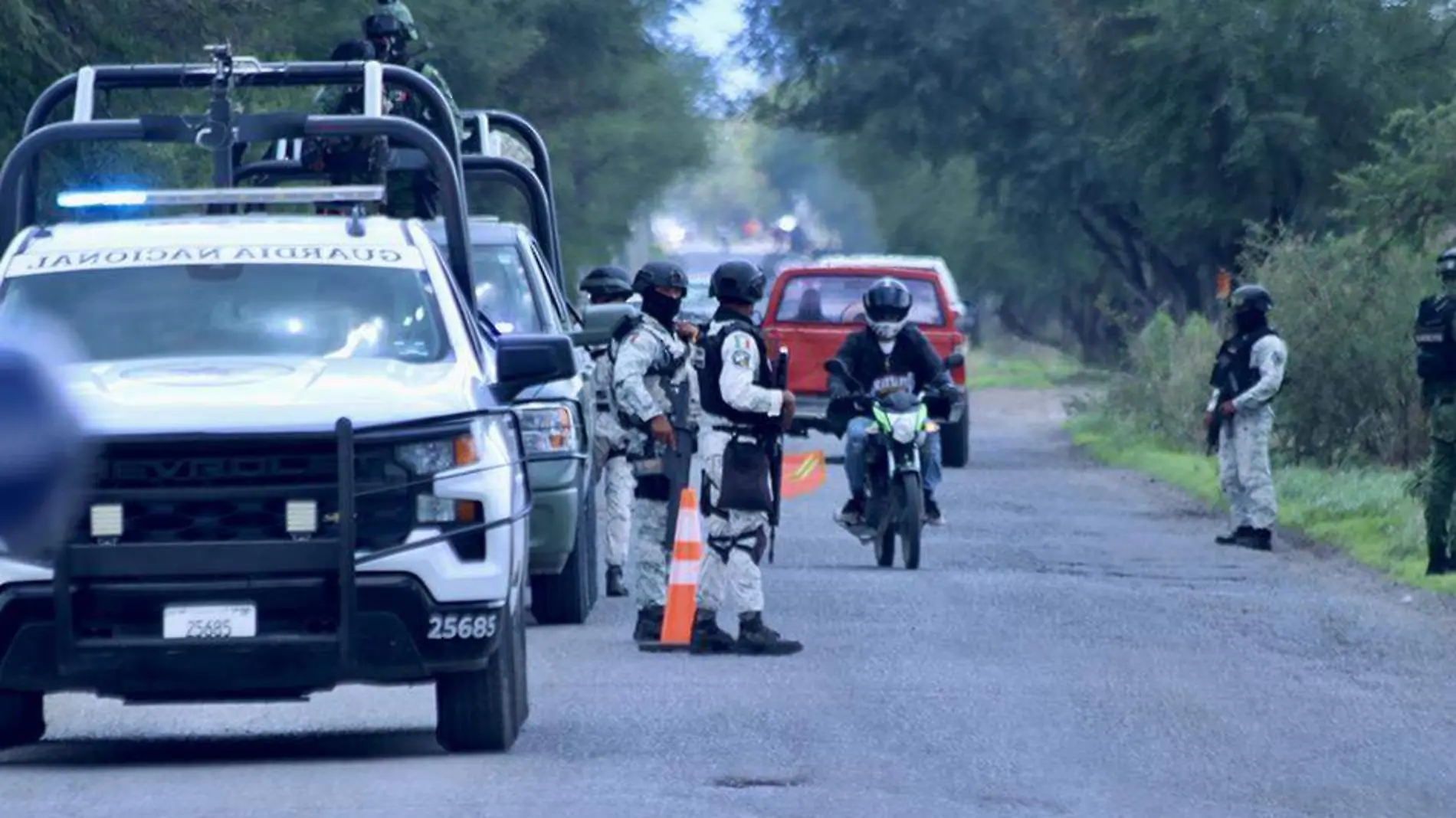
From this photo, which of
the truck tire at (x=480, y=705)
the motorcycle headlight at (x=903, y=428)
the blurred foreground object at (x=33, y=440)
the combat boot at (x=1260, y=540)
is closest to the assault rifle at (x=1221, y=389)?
the combat boot at (x=1260, y=540)

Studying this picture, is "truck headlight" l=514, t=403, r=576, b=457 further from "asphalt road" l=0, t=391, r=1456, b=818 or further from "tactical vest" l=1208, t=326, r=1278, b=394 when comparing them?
"tactical vest" l=1208, t=326, r=1278, b=394

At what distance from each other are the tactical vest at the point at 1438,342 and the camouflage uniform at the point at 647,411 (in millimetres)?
4824

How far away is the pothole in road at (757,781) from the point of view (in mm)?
8125

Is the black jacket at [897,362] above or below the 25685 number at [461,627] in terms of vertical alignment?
above

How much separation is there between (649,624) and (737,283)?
1894mm

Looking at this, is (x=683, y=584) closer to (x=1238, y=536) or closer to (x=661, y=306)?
(x=661, y=306)

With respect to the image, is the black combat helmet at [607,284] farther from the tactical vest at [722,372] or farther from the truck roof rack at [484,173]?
the tactical vest at [722,372]

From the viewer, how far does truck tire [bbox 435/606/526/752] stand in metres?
8.73

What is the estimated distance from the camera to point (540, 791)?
791 cm

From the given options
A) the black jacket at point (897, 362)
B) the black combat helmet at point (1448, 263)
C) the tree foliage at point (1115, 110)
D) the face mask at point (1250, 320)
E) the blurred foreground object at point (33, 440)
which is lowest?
the black jacket at point (897, 362)

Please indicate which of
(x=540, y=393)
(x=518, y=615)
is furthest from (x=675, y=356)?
(x=518, y=615)

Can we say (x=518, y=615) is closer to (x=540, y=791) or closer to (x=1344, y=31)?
(x=540, y=791)

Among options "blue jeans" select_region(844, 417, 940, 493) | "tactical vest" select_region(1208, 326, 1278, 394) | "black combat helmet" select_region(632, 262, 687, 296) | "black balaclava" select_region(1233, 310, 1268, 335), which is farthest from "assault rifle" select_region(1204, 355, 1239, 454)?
"black combat helmet" select_region(632, 262, 687, 296)

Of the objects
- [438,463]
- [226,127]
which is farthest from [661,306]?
[438,463]
